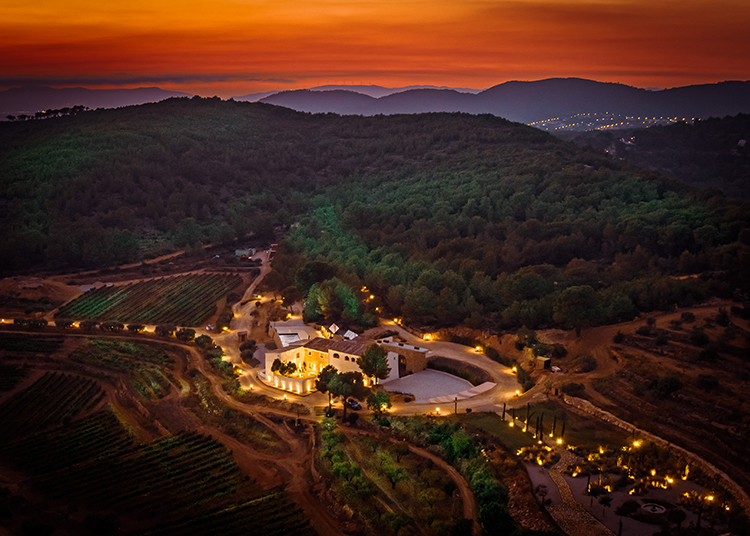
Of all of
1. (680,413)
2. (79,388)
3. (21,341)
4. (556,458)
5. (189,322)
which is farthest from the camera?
(189,322)

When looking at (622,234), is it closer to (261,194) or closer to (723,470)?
(723,470)

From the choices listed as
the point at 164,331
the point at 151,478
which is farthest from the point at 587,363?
the point at 164,331

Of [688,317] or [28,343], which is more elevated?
[688,317]

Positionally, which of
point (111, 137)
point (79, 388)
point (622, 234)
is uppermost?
point (111, 137)

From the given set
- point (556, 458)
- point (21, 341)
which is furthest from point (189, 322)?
point (556, 458)

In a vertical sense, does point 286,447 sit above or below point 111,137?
below

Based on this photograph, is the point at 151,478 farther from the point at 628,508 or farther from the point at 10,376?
the point at 628,508

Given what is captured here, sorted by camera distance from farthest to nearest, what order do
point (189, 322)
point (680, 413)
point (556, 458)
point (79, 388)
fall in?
point (189, 322) → point (79, 388) → point (680, 413) → point (556, 458)

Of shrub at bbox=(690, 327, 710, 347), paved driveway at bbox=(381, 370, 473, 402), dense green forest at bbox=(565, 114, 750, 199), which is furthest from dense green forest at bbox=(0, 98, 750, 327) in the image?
dense green forest at bbox=(565, 114, 750, 199)
